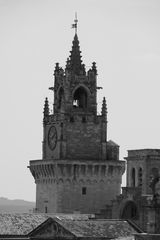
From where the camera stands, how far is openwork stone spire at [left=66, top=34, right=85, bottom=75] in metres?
136

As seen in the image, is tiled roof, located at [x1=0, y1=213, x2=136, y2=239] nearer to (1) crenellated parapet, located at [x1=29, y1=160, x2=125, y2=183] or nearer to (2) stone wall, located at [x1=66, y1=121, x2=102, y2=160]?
(1) crenellated parapet, located at [x1=29, y1=160, x2=125, y2=183]

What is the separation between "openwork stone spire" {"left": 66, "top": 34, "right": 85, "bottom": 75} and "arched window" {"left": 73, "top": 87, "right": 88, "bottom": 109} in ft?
7.77

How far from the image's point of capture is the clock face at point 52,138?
134125mm

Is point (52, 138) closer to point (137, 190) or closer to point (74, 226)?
point (137, 190)

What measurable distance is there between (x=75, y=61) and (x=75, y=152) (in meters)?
12.6

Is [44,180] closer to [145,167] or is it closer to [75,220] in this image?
[145,167]

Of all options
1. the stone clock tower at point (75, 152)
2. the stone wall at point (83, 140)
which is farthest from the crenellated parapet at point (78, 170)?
the stone wall at point (83, 140)

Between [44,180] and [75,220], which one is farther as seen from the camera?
[44,180]

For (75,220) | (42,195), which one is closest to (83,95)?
(42,195)

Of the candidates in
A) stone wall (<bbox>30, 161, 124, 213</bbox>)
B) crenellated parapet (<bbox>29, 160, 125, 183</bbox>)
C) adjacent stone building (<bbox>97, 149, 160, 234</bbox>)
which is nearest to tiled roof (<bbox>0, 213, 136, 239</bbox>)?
adjacent stone building (<bbox>97, 149, 160, 234</bbox>)

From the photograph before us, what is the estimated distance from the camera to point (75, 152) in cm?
13300

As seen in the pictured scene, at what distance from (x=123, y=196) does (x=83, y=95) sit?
2114 centimetres

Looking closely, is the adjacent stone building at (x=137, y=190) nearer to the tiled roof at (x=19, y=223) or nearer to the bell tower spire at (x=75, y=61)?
the tiled roof at (x=19, y=223)

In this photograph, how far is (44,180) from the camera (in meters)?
135
